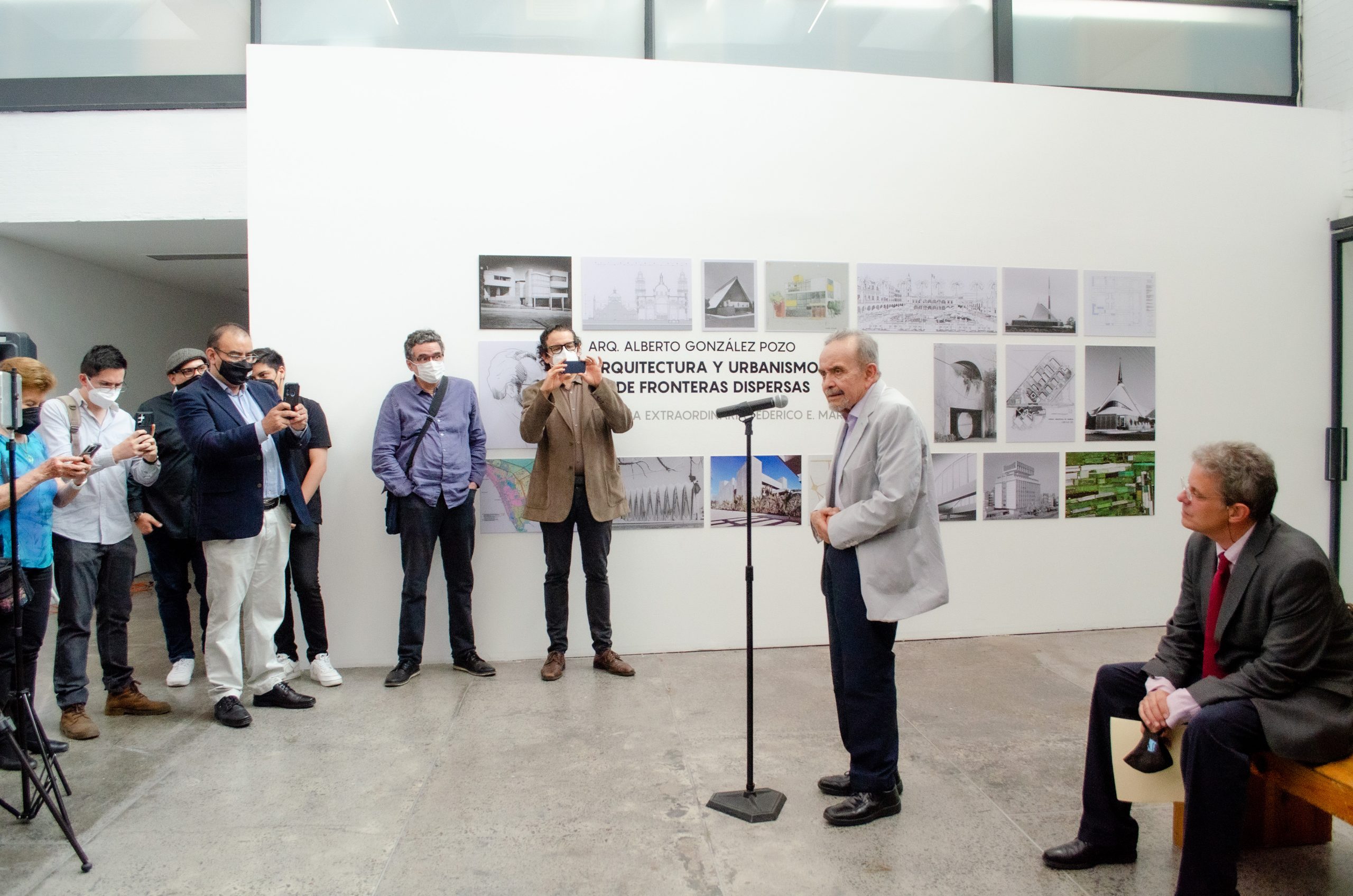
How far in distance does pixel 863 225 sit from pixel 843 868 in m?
3.61

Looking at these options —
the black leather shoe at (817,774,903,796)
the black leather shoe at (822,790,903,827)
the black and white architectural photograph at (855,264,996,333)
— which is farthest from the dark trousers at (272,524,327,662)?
the black and white architectural photograph at (855,264,996,333)

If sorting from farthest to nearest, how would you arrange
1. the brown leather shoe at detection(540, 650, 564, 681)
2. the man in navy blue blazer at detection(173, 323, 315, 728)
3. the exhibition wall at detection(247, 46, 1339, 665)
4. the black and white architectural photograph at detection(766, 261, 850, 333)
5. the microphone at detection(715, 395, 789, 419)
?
→ the black and white architectural photograph at detection(766, 261, 850, 333)
the exhibition wall at detection(247, 46, 1339, 665)
the brown leather shoe at detection(540, 650, 564, 681)
the man in navy blue blazer at detection(173, 323, 315, 728)
the microphone at detection(715, 395, 789, 419)

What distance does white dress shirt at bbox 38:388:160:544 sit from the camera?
3512 mm

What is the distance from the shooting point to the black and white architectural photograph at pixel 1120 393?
17.1ft

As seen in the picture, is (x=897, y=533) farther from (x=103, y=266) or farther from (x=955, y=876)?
(x=103, y=266)

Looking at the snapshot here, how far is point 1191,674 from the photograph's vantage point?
8.00ft

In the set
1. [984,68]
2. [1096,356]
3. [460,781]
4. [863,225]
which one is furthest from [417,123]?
[1096,356]

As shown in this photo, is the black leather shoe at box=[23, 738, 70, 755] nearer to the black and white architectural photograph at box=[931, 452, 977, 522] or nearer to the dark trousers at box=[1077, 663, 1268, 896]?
the dark trousers at box=[1077, 663, 1268, 896]

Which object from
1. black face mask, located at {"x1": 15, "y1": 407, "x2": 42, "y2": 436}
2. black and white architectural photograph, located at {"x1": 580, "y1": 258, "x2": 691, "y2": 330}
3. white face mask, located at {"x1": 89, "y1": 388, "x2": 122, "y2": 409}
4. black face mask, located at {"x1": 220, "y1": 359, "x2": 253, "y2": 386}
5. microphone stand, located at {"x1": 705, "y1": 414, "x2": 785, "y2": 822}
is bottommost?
microphone stand, located at {"x1": 705, "y1": 414, "x2": 785, "y2": 822}

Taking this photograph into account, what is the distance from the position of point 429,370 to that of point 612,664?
1.78 meters

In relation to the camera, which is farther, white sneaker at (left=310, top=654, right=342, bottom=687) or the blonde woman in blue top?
white sneaker at (left=310, top=654, right=342, bottom=687)

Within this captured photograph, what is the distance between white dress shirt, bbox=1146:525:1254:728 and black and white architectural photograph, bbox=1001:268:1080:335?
3.02 metres

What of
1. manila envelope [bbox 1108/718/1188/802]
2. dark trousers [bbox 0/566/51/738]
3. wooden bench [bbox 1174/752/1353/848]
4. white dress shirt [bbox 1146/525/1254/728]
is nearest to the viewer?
white dress shirt [bbox 1146/525/1254/728]

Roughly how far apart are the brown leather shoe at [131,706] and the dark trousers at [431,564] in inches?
42.7
